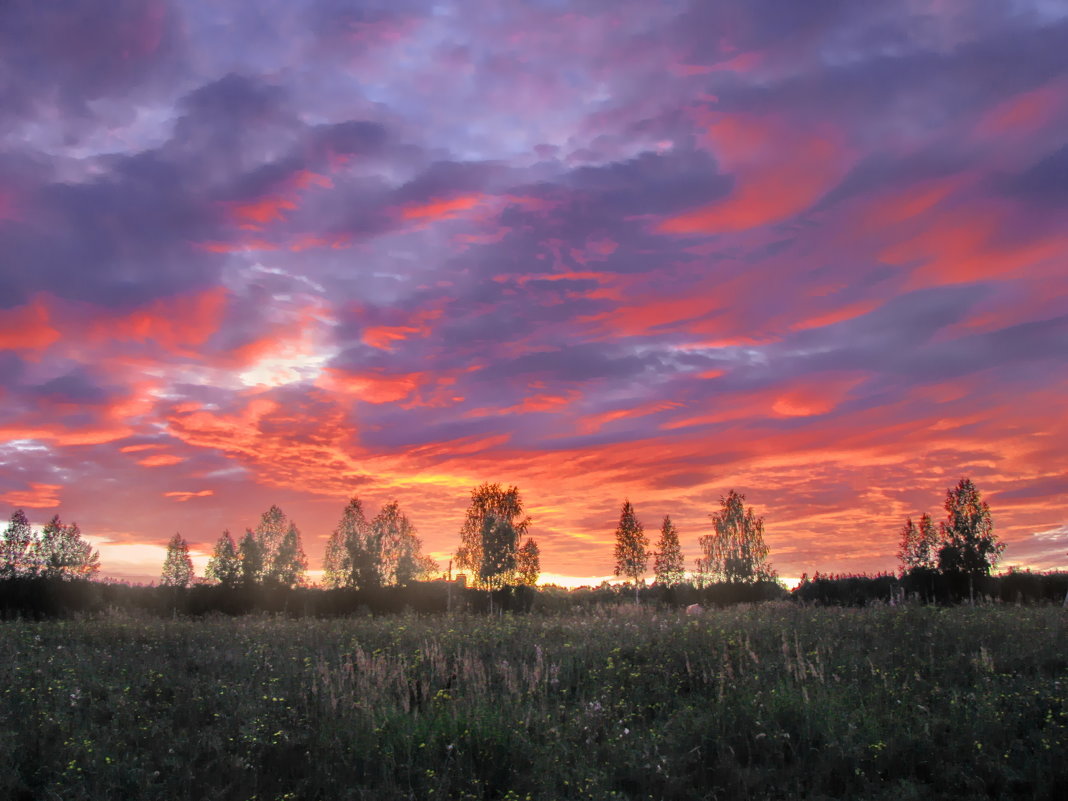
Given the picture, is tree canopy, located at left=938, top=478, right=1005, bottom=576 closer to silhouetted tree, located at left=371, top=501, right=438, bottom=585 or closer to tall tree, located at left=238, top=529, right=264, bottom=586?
silhouetted tree, located at left=371, top=501, right=438, bottom=585

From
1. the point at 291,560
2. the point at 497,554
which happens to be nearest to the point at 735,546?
the point at 497,554

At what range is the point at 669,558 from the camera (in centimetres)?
6062

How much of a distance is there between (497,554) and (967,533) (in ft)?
107

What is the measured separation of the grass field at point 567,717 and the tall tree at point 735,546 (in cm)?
4076

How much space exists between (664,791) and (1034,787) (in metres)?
4.52

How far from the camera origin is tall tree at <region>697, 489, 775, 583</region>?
5612 centimetres

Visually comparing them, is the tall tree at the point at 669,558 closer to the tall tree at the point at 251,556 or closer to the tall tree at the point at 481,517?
the tall tree at the point at 481,517

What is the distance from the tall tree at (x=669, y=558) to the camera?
59969mm

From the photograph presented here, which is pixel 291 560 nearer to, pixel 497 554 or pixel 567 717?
pixel 497 554

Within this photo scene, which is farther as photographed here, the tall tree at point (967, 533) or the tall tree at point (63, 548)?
the tall tree at point (63, 548)

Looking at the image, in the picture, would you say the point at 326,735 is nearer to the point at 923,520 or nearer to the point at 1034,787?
the point at 1034,787

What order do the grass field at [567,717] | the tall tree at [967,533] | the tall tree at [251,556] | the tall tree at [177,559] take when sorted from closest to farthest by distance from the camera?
the grass field at [567,717] < the tall tree at [967,533] < the tall tree at [251,556] < the tall tree at [177,559]

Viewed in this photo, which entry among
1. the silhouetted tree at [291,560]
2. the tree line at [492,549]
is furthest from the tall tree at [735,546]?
the silhouetted tree at [291,560]

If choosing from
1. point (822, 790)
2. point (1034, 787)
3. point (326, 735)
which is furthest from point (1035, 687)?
point (326, 735)
